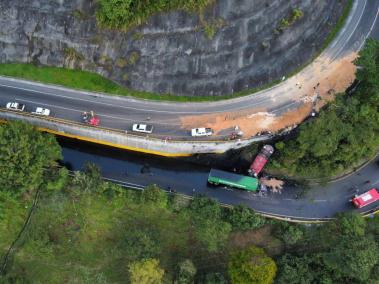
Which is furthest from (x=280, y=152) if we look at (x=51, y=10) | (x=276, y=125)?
(x=51, y=10)

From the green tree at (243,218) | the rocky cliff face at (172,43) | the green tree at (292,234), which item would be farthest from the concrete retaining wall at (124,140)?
the green tree at (292,234)

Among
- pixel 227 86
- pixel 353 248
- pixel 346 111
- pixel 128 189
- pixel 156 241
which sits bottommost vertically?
pixel 353 248

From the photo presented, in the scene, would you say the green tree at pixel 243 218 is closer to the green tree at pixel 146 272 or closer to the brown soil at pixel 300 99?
the brown soil at pixel 300 99

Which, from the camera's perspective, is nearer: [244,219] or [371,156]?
[244,219]

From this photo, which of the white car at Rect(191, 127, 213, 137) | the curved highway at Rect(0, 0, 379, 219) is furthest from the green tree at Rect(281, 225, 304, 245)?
the white car at Rect(191, 127, 213, 137)

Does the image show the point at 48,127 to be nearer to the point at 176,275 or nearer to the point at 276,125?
the point at 176,275

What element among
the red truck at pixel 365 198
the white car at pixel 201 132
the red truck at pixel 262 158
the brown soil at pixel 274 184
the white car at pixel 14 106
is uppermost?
the white car at pixel 14 106

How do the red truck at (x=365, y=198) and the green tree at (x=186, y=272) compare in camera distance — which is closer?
the green tree at (x=186, y=272)
